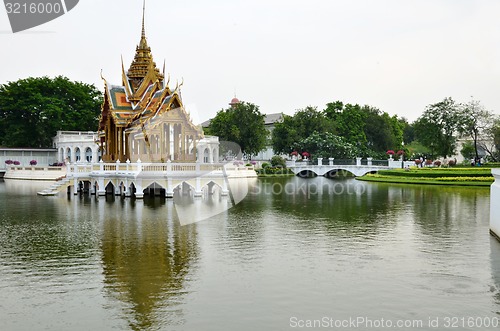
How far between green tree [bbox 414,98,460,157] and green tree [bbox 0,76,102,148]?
47.1 meters

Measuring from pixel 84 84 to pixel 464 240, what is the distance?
72055mm

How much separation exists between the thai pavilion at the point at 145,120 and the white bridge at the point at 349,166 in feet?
114

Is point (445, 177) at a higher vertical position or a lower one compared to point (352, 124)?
lower

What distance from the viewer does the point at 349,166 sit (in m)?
66.6

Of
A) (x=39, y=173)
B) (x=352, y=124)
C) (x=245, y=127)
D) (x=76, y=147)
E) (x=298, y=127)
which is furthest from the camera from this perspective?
(x=352, y=124)

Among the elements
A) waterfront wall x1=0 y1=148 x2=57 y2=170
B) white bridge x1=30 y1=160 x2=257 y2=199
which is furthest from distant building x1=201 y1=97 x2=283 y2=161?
white bridge x1=30 y1=160 x2=257 y2=199

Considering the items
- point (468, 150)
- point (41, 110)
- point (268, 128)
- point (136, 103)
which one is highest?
point (41, 110)

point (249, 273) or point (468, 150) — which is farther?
point (468, 150)

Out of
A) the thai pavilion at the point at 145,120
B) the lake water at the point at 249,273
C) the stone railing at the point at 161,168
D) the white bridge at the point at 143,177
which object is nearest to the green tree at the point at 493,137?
the white bridge at the point at 143,177

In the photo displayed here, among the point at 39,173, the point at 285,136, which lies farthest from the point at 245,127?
the point at 39,173

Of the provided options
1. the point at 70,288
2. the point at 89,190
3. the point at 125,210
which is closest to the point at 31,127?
the point at 89,190

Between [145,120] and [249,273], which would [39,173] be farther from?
[249,273]

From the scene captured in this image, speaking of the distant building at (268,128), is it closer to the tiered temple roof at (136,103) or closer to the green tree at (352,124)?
the green tree at (352,124)

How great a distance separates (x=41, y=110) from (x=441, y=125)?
5446 centimetres
